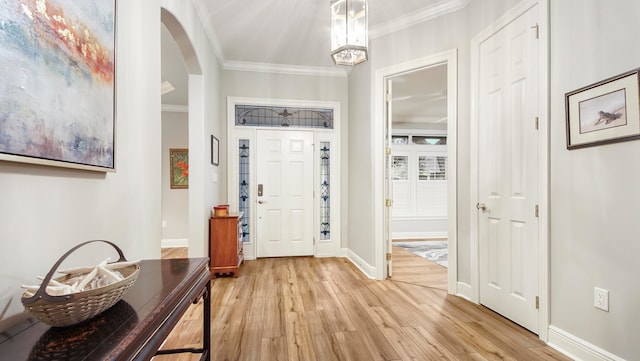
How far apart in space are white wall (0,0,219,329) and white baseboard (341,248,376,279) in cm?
240

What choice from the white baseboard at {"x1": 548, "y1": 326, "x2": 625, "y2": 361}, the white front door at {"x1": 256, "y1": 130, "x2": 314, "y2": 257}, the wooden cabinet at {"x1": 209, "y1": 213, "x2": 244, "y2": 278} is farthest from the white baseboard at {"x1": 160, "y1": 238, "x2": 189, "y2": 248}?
the white baseboard at {"x1": 548, "y1": 326, "x2": 625, "y2": 361}

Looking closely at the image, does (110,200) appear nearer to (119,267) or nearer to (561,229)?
(119,267)

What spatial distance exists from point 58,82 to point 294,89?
3.73 m

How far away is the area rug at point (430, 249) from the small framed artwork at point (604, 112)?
110 inches

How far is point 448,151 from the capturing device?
9.80 ft

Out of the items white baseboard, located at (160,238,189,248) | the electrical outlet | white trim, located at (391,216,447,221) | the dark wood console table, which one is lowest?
white baseboard, located at (160,238,189,248)

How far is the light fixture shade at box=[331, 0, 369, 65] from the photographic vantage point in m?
2.10

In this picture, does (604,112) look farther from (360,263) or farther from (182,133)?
(182,133)

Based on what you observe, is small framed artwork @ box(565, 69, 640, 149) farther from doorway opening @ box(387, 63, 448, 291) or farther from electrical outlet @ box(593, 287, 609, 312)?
doorway opening @ box(387, 63, 448, 291)

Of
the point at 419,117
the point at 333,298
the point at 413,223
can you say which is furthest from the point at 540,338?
the point at 419,117

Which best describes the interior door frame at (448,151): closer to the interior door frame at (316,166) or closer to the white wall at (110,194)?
the interior door frame at (316,166)

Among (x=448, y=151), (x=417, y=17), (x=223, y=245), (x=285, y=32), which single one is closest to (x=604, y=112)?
(x=448, y=151)

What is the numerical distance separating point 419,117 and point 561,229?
494cm

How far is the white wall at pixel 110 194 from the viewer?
2.74ft
